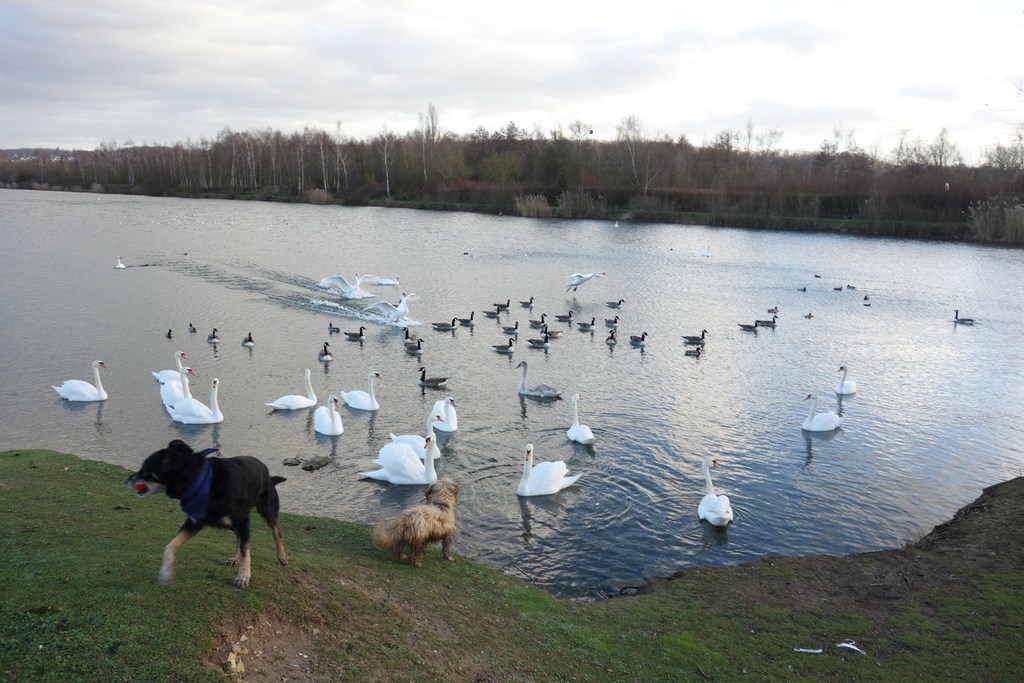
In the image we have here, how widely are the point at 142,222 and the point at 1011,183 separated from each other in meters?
80.1

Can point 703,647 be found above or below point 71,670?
below

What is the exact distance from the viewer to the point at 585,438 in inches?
665

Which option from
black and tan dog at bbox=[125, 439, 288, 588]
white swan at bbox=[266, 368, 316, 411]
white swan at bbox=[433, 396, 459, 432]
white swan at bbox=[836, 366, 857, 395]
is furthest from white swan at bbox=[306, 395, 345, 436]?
white swan at bbox=[836, 366, 857, 395]

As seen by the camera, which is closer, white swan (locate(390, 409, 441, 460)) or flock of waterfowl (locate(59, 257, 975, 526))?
flock of waterfowl (locate(59, 257, 975, 526))

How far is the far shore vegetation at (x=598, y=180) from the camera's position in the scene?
68.1 metres

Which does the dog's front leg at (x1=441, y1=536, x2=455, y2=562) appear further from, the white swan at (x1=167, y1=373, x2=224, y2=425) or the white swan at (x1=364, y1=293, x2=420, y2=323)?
the white swan at (x1=364, y1=293, x2=420, y2=323)

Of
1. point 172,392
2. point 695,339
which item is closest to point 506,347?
point 695,339

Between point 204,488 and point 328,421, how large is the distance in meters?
11.2

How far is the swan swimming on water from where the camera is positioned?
1688cm

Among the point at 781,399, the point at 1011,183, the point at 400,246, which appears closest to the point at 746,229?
the point at 1011,183

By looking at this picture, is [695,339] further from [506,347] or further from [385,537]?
[385,537]

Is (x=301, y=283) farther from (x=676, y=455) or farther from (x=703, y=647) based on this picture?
(x=703, y=647)

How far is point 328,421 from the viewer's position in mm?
16984

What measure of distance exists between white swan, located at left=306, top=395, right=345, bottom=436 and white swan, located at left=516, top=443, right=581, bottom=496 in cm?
524
